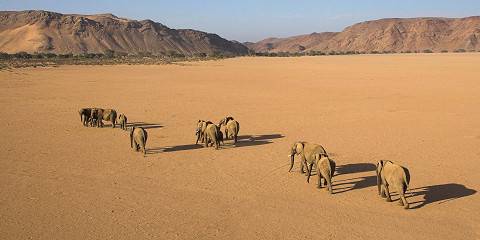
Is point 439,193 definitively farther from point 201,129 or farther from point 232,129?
point 201,129

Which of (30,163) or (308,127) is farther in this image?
(308,127)

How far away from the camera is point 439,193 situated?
10.9 m

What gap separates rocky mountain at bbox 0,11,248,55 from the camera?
129 m

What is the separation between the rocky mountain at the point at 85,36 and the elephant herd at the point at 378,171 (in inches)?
4709

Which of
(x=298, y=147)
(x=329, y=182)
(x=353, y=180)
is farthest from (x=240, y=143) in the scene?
(x=329, y=182)

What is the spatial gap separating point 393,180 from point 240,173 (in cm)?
414

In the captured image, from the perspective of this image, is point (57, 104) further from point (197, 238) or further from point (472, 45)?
point (472, 45)

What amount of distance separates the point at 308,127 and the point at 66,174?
32.5ft

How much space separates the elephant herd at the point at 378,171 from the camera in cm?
966

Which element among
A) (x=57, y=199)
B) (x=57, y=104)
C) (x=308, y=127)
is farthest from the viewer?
(x=57, y=104)

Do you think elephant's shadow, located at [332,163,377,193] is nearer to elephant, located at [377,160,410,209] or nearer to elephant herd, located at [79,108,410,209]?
elephant herd, located at [79,108,410,209]

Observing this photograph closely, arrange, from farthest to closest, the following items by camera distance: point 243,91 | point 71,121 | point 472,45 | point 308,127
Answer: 1. point 472,45
2. point 243,91
3. point 71,121
4. point 308,127

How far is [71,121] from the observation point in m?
20.5

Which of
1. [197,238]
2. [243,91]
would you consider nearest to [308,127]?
[197,238]
